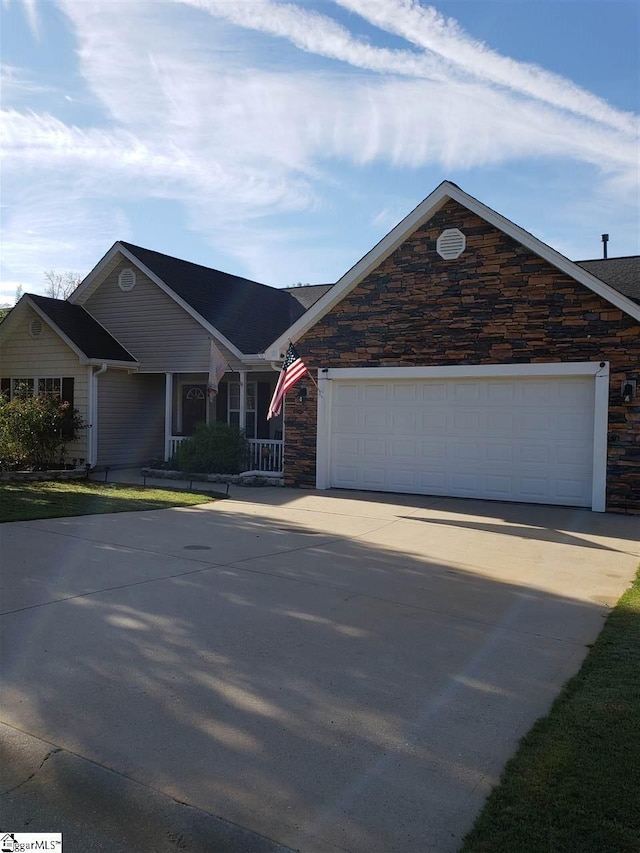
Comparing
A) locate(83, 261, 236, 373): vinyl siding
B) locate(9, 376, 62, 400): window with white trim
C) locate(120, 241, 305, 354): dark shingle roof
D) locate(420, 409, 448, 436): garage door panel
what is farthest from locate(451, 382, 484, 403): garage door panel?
locate(9, 376, 62, 400): window with white trim

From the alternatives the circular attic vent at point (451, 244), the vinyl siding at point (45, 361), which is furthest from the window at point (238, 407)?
the circular attic vent at point (451, 244)

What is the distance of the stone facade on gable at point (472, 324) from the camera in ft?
39.3

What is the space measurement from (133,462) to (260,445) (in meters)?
4.49

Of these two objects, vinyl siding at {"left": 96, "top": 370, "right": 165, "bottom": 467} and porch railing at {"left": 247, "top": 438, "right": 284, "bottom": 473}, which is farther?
vinyl siding at {"left": 96, "top": 370, "right": 165, "bottom": 467}

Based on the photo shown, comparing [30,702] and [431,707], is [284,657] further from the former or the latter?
[30,702]

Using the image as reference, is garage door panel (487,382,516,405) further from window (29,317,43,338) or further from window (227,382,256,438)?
window (29,317,43,338)

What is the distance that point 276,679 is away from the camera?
4.61m

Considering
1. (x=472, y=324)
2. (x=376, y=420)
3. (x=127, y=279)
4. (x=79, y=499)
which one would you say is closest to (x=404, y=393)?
(x=376, y=420)

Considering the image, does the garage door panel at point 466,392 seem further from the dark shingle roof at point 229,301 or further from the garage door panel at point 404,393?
the dark shingle roof at point 229,301

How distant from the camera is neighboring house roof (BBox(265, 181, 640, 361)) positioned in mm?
11977

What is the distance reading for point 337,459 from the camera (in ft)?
49.1

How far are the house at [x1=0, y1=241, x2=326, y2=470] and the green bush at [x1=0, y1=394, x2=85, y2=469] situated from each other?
0.72m

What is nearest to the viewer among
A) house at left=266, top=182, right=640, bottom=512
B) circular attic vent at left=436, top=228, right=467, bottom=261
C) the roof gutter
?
house at left=266, top=182, right=640, bottom=512

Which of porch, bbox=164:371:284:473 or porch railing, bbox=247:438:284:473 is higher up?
porch, bbox=164:371:284:473
